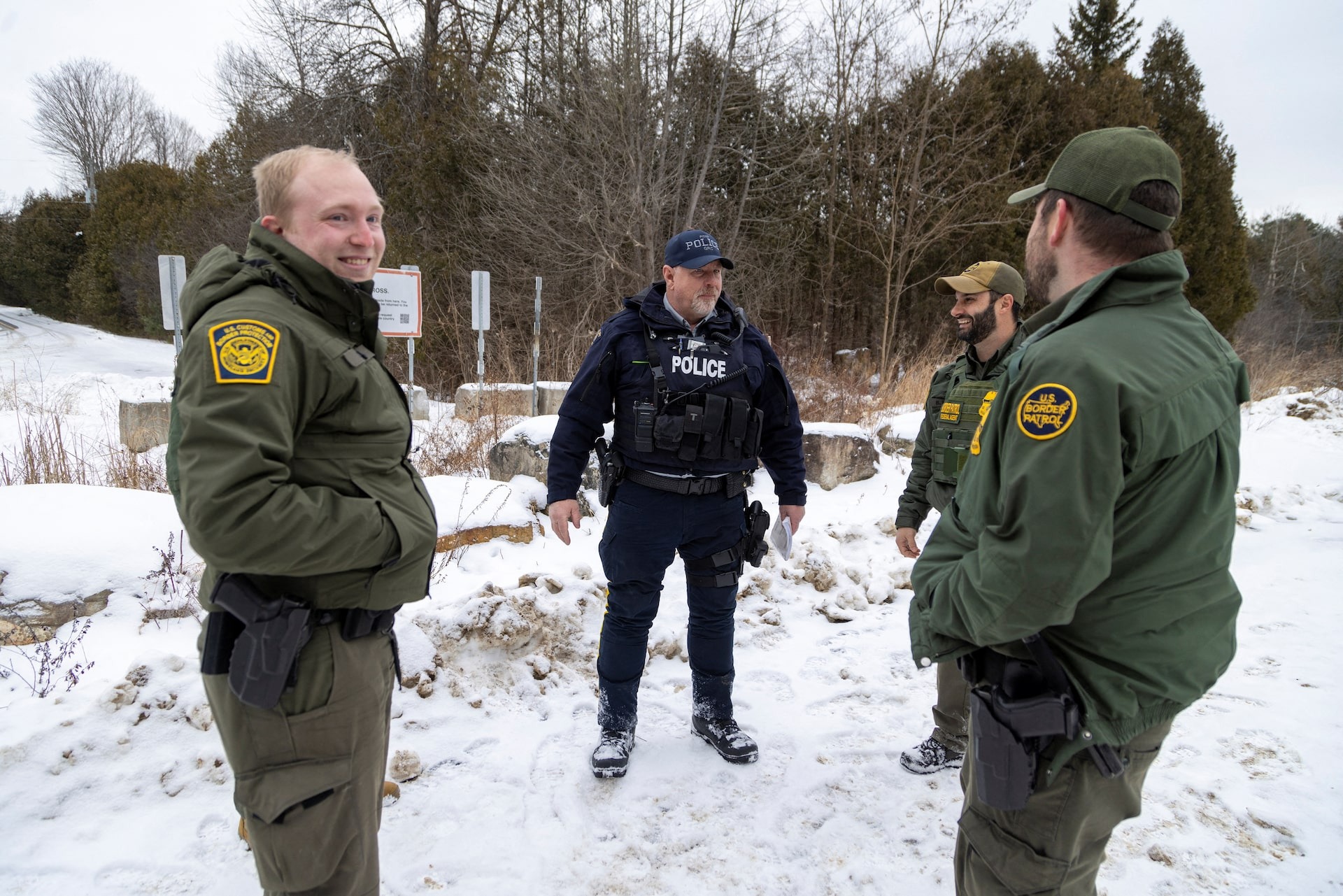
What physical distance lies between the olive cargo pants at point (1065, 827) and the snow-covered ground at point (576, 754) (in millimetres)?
905

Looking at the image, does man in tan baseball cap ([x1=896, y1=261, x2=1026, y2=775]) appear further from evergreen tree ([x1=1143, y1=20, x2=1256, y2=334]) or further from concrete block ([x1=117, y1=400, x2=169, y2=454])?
evergreen tree ([x1=1143, y1=20, x2=1256, y2=334])

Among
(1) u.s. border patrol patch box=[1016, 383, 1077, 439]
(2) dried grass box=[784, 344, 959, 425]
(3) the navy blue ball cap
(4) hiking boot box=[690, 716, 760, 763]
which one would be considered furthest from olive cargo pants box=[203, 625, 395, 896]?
(2) dried grass box=[784, 344, 959, 425]

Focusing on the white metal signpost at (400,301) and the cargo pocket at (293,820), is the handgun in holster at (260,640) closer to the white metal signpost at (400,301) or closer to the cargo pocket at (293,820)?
the cargo pocket at (293,820)

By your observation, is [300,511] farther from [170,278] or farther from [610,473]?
[170,278]

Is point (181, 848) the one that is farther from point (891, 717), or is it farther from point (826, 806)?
point (891, 717)

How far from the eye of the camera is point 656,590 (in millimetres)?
2781

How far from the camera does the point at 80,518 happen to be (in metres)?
3.29

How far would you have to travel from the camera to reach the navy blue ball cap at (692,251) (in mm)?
2639

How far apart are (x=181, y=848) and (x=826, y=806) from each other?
2.14 metres

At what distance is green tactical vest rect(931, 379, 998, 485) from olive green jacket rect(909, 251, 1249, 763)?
1.39 meters

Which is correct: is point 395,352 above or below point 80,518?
above

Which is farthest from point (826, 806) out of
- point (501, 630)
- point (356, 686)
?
point (356, 686)

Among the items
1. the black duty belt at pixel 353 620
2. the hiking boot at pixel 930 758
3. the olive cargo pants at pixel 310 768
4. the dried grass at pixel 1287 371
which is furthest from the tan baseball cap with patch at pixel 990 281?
the dried grass at pixel 1287 371

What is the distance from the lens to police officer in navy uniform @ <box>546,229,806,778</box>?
8.72ft
